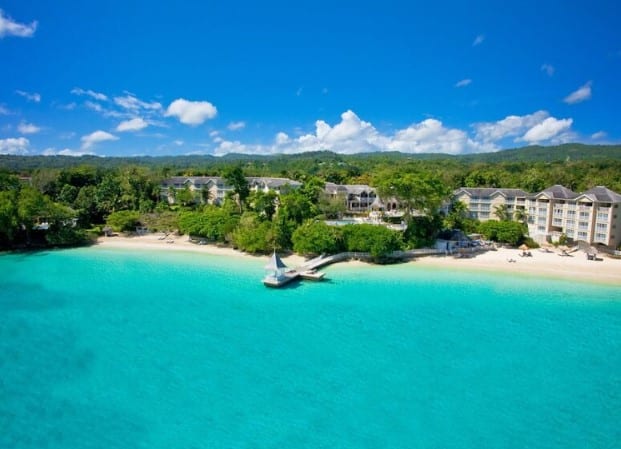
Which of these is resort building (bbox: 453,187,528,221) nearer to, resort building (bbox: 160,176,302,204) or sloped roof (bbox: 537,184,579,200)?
sloped roof (bbox: 537,184,579,200)

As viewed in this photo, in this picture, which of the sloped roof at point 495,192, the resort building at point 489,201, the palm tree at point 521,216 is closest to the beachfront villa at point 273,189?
the resort building at point 489,201

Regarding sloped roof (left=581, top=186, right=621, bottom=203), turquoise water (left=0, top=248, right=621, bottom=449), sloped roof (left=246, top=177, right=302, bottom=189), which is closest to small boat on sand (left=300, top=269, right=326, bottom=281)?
turquoise water (left=0, top=248, right=621, bottom=449)

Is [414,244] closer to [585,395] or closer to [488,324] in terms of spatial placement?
[488,324]

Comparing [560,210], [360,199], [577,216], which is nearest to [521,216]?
[560,210]

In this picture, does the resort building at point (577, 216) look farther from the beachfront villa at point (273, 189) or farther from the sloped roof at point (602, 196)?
the beachfront villa at point (273, 189)

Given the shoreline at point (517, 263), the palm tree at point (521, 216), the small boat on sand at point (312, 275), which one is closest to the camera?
the small boat on sand at point (312, 275)

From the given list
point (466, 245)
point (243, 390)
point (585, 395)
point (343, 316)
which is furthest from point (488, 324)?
point (466, 245)

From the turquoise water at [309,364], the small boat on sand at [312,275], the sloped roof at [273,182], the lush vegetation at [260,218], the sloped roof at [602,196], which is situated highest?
the sloped roof at [273,182]

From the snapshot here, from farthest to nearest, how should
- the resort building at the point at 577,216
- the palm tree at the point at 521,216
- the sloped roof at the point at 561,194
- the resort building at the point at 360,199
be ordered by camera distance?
the resort building at the point at 360,199 < the palm tree at the point at 521,216 < the sloped roof at the point at 561,194 < the resort building at the point at 577,216
